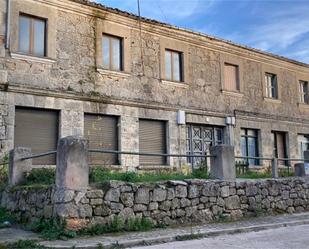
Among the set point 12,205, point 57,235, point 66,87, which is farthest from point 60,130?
point 57,235

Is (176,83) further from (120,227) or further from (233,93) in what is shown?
(120,227)

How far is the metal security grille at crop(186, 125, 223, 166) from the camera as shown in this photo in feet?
57.7

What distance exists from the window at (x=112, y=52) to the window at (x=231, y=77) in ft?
18.1

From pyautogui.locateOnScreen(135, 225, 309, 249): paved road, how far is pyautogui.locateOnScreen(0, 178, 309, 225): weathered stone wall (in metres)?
1.51

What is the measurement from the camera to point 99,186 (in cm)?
915

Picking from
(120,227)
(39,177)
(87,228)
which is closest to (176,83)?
(39,177)

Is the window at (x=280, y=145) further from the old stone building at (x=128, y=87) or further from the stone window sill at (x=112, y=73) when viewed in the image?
the stone window sill at (x=112, y=73)

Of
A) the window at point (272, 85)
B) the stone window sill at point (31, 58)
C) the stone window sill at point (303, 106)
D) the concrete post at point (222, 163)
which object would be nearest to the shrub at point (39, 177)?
the concrete post at point (222, 163)

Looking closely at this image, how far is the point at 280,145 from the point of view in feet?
71.4

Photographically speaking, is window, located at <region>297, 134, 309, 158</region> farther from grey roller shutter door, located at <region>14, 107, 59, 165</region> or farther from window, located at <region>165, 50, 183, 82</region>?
grey roller shutter door, located at <region>14, 107, 59, 165</region>

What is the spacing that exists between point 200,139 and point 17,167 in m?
9.10

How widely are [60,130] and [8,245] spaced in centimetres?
701

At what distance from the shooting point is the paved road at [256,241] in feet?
25.1

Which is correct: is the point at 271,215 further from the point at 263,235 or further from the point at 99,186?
the point at 99,186
